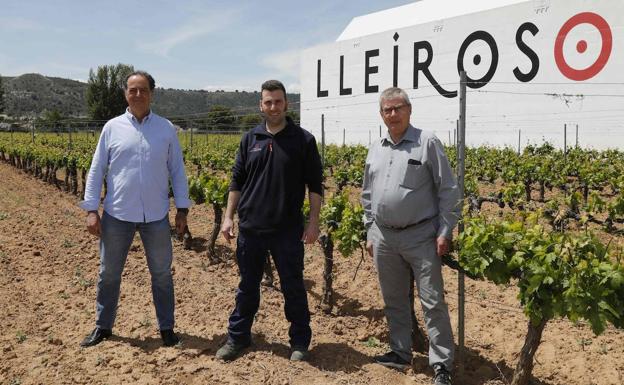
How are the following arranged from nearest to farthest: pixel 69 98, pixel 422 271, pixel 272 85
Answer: pixel 422 271 < pixel 272 85 < pixel 69 98

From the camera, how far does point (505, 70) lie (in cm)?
2408

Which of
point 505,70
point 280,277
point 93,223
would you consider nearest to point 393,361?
point 280,277

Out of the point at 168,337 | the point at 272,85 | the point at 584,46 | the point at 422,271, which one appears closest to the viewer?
the point at 422,271

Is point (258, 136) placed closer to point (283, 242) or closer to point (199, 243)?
point (283, 242)

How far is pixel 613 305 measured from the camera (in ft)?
8.68

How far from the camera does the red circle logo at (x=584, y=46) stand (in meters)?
20.6

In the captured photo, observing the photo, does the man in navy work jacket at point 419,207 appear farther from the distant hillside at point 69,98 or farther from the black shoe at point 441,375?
the distant hillside at point 69,98

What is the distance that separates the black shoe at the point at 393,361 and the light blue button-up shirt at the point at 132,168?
183cm

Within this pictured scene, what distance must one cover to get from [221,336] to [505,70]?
2337cm

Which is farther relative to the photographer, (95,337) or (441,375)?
(95,337)

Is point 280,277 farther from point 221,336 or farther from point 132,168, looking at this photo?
point 132,168

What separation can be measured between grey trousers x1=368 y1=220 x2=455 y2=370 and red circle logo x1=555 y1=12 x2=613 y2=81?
21443mm

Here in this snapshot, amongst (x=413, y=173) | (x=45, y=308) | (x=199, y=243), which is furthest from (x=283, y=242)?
(x=199, y=243)

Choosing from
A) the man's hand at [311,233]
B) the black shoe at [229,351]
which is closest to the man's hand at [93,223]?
the black shoe at [229,351]
